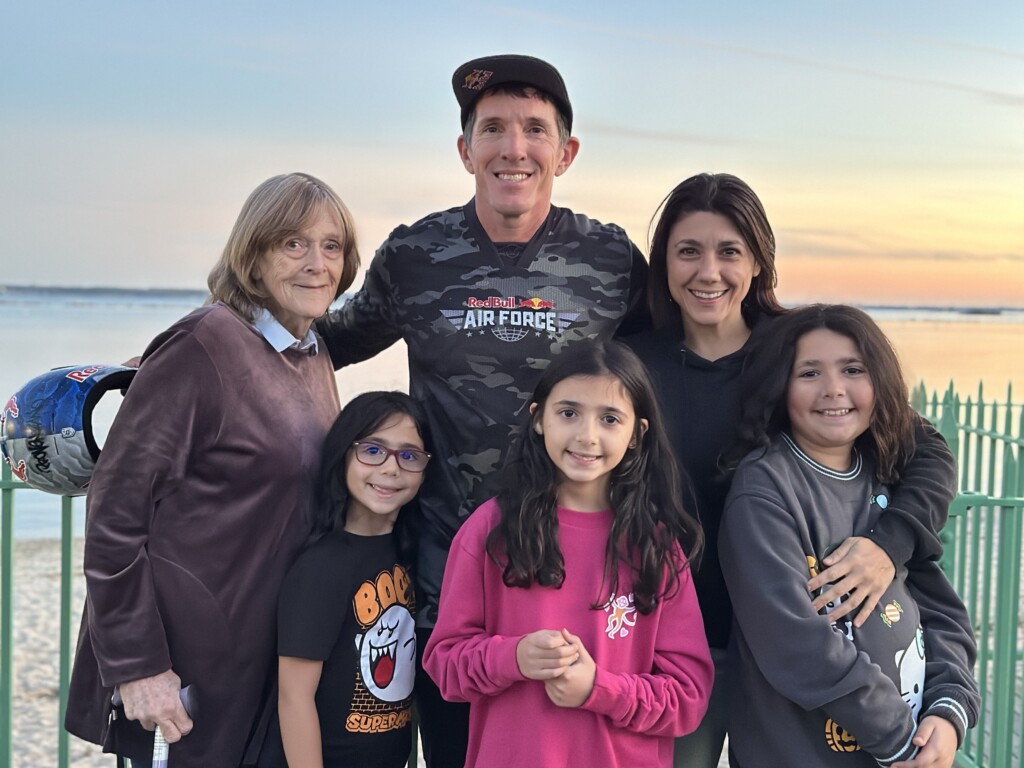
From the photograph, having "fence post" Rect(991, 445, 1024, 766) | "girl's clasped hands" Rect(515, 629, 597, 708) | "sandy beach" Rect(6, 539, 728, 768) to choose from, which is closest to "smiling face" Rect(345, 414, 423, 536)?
"girl's clasped hands" Rect(515, 629, 597, 708)

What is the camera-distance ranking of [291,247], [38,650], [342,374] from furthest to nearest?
[342,374] < [38,650] < [291,247]

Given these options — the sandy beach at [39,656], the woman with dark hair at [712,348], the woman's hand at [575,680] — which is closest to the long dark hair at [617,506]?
the woman's hand at [575,680]

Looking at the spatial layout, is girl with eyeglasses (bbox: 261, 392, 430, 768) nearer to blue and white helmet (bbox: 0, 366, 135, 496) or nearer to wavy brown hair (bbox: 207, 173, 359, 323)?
wavy brown hair (bbox: 207, 173, 359, 323)

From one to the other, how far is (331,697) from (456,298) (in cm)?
148

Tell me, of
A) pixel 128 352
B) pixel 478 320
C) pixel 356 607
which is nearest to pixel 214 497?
pixel 356 607

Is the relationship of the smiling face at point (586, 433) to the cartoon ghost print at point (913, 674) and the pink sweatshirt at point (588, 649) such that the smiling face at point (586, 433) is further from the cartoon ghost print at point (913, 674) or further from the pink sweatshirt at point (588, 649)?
the cartoon ghost print at point (913, 674)

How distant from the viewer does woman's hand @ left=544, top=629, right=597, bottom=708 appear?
258 cm

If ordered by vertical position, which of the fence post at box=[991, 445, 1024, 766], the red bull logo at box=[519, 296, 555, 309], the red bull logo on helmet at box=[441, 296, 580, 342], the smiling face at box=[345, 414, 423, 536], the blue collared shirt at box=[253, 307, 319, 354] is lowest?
the fence post at box=[991, 445, 1024, 766]

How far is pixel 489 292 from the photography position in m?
3.56

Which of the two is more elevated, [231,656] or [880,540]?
[880,540]

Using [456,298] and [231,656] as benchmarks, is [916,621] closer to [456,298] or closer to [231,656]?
[456,298]

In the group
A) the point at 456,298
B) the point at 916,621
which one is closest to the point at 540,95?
the point at 456,298

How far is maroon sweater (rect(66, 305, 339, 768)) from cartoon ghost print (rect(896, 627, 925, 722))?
1980 millimetres

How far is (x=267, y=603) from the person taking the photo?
3.14 meters
